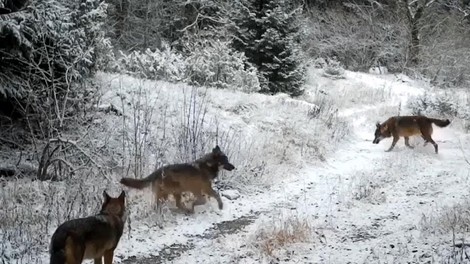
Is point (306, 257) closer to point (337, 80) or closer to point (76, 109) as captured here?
point (76, 109)

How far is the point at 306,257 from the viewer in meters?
6.60

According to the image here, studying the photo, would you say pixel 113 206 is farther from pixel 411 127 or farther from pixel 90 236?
pixel 411 127

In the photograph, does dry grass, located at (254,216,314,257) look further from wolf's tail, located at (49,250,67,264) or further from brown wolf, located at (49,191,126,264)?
wolf's tail, located at (49,250,67,264)

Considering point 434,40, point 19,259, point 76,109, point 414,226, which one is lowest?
point 19,259

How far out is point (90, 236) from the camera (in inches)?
204

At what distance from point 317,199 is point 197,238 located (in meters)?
3.10

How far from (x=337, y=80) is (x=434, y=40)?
1080cm

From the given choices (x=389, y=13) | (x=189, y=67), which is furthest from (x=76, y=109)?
(x=389, y=13)

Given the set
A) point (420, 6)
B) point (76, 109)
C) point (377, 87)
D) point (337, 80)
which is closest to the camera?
point (76, 109)

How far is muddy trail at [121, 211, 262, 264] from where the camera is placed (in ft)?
21.2

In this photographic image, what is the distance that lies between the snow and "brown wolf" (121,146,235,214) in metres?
0.26

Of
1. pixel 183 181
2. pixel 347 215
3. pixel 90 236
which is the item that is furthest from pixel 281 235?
pixel 90 236

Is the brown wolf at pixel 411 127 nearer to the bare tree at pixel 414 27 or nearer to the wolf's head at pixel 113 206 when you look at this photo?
the wolf's head at pixel 113 206

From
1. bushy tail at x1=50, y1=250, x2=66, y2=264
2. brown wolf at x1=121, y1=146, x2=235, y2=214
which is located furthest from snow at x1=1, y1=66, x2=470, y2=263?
bushy tail at x1=50, y1=250, x2=66, y2=264
